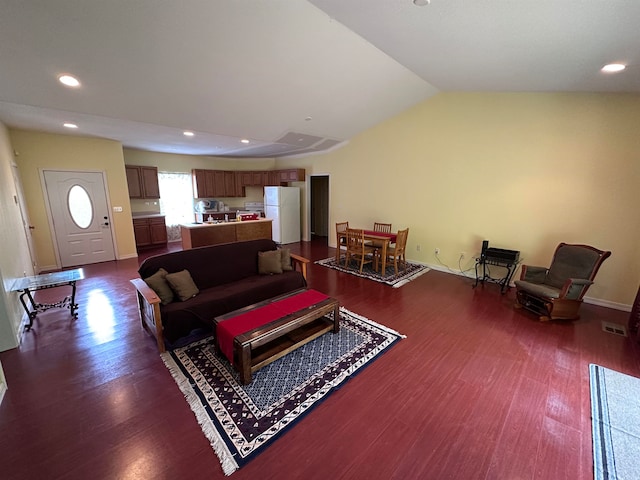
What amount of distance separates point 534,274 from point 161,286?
4.76 metres

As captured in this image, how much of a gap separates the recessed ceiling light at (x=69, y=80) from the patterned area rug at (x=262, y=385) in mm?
3050

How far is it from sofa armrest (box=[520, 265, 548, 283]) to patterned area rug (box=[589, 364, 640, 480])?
1.43 meters

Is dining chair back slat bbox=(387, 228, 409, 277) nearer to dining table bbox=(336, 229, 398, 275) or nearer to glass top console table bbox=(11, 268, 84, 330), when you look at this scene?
dining table bbox=(336, 229, 398, 275)

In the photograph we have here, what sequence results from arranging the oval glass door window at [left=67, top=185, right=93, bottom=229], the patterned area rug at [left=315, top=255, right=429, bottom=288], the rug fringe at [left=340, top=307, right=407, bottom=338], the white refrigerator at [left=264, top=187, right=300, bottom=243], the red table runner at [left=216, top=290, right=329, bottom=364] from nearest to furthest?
the red table runner at [left=216, top=290, right=329, bottom=364]
the rug fringe at [left=340, top=307, right=407, bottom=338]
the patterned area rug at [left=315, top=255, right=429, bottom=288]
the oval glass door window at [left=67, top=185, right=93, bottom=229]
the white refrigerator at [left=264, top=187, right=300, bottom=243]

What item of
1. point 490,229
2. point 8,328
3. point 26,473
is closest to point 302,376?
point 26,473

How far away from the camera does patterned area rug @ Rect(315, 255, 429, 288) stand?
180 inches

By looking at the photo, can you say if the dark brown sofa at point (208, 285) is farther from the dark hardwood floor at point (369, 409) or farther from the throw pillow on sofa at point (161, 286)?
the dark hardwood floor at point (369, 409)

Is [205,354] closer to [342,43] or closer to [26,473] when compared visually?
[26,473]

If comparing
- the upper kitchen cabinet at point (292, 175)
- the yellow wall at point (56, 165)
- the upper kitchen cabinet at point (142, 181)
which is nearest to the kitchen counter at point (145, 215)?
the upper kitchen cabinet at point (142, 181)

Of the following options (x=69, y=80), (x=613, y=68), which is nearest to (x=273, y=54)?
(x=69, y=80)

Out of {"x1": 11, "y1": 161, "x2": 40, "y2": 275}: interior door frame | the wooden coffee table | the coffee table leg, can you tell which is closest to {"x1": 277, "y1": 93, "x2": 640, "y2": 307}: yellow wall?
the wooden coffee table

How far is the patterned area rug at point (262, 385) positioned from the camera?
174cm

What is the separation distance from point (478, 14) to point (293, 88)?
2287 mm

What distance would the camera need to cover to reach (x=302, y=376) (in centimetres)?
228
